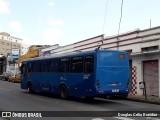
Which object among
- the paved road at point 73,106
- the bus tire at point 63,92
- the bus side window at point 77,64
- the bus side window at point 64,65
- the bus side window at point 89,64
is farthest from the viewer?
the bus tire at point 63,92

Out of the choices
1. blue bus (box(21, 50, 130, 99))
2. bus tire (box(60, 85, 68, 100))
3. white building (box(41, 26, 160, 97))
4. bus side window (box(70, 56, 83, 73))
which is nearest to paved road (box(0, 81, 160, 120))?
blue bus (box(21, 50, 130, 99))

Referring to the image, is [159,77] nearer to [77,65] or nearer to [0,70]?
Answer: [77,65]

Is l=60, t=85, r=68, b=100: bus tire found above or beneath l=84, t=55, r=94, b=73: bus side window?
beneath

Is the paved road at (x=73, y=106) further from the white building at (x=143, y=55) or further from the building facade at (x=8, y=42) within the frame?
the building facade at (x=8, y=42)

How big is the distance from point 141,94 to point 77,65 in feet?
25.7

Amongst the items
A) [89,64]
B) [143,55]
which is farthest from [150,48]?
[89,64]

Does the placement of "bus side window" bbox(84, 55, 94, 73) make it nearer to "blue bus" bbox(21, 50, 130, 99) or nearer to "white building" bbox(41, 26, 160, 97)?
"blue bus" bbox(21, 50, 130, 99)

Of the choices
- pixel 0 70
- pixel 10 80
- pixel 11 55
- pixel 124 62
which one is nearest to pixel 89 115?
pixel 124 62

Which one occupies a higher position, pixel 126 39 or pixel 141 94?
pixel 126 39

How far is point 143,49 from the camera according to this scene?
26.0m

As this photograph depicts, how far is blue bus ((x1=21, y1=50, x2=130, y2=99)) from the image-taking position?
18406 mm

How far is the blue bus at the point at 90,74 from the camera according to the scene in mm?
18406

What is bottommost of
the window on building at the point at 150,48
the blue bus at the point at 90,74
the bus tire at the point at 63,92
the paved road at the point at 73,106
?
the paved road at the point at 73,106

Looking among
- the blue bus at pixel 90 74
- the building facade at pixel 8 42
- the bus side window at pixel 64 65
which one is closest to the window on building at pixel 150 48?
the blue bus at pixel 90 74
